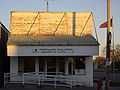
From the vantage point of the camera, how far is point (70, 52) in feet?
99.7

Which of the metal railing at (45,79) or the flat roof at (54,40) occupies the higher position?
the flat roof at (54,40)

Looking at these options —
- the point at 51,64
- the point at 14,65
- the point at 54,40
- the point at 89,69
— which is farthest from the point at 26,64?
the point at 89,69

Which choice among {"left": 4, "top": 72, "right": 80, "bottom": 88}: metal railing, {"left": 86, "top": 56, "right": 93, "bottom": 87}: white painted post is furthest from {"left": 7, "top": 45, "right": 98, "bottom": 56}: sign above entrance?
{"left": 86, "top": 56, "right": 93, "bottom": 87}: white painted post

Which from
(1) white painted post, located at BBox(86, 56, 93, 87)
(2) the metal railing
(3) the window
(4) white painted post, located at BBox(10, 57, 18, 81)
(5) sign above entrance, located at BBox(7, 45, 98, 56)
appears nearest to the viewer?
(2) the metal railing

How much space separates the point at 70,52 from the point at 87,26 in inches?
152

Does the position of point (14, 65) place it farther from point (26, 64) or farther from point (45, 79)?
point (45, 79)

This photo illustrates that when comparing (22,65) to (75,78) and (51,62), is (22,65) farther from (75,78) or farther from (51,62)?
(75,78)

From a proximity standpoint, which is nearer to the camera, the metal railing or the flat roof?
the metal railing

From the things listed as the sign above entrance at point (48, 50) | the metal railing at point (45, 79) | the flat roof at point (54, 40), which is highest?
the flat roof at point (54, 40)

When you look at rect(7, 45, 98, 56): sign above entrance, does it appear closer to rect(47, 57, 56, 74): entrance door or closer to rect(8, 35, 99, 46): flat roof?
rect(8, 35, 99, 46): flat roof

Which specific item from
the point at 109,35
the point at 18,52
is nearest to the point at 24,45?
the point at 18,52

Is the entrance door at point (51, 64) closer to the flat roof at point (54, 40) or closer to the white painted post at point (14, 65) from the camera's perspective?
the flat roof at point (54, 40)

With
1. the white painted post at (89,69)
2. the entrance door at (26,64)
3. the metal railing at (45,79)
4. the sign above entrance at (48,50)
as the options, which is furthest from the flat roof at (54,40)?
the metal railing at (45,79)

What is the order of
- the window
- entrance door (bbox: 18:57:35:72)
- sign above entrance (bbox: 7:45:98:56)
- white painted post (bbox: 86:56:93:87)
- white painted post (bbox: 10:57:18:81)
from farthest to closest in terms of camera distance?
1. entrance door (bbox: 18:57:35:72)
2. the window
3. white painted post (bbox: 10:57:18:81)
4. white painted post (bbox: 86:56:93:87)
5. sign above entrance (bbox: 7:45:98:56)
